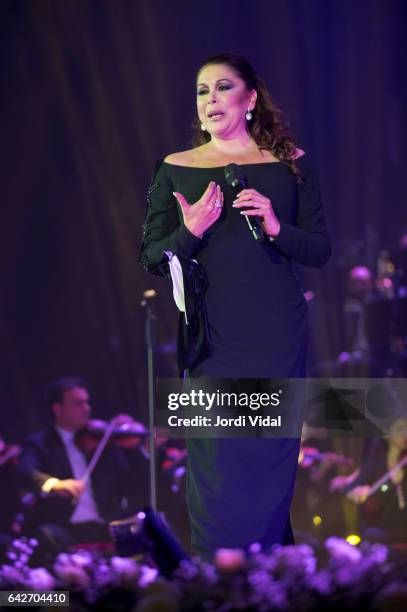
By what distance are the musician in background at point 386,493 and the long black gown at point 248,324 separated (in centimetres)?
210

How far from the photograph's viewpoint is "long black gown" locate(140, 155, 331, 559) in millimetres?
2439

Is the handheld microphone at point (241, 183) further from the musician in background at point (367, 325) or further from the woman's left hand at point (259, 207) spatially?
the musician in background at point (367, 325)

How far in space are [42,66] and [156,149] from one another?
0.97m

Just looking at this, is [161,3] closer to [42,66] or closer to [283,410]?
[42,66]

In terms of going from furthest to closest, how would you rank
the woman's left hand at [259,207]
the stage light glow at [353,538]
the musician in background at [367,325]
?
the musician in background at [367,325] < the stage light glow at [353,538] < the woman's left hand at [259,207]

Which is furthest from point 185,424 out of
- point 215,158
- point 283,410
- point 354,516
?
point 354,516

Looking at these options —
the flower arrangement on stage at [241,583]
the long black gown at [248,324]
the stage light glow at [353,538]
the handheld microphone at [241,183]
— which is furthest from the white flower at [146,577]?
the stage light glow at [353,538]

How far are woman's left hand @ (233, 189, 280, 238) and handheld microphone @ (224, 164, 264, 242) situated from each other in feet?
0.07

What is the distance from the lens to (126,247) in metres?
6.21

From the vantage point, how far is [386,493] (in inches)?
195

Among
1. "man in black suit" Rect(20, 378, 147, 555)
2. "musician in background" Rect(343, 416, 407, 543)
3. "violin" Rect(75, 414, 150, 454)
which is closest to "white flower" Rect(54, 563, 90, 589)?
"musician in background" Rect(343, 416, 407, 543)

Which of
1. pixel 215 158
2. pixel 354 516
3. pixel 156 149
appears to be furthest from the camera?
pixel 156 149

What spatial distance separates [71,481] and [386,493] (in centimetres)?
186

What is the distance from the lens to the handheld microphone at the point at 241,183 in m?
2.37
